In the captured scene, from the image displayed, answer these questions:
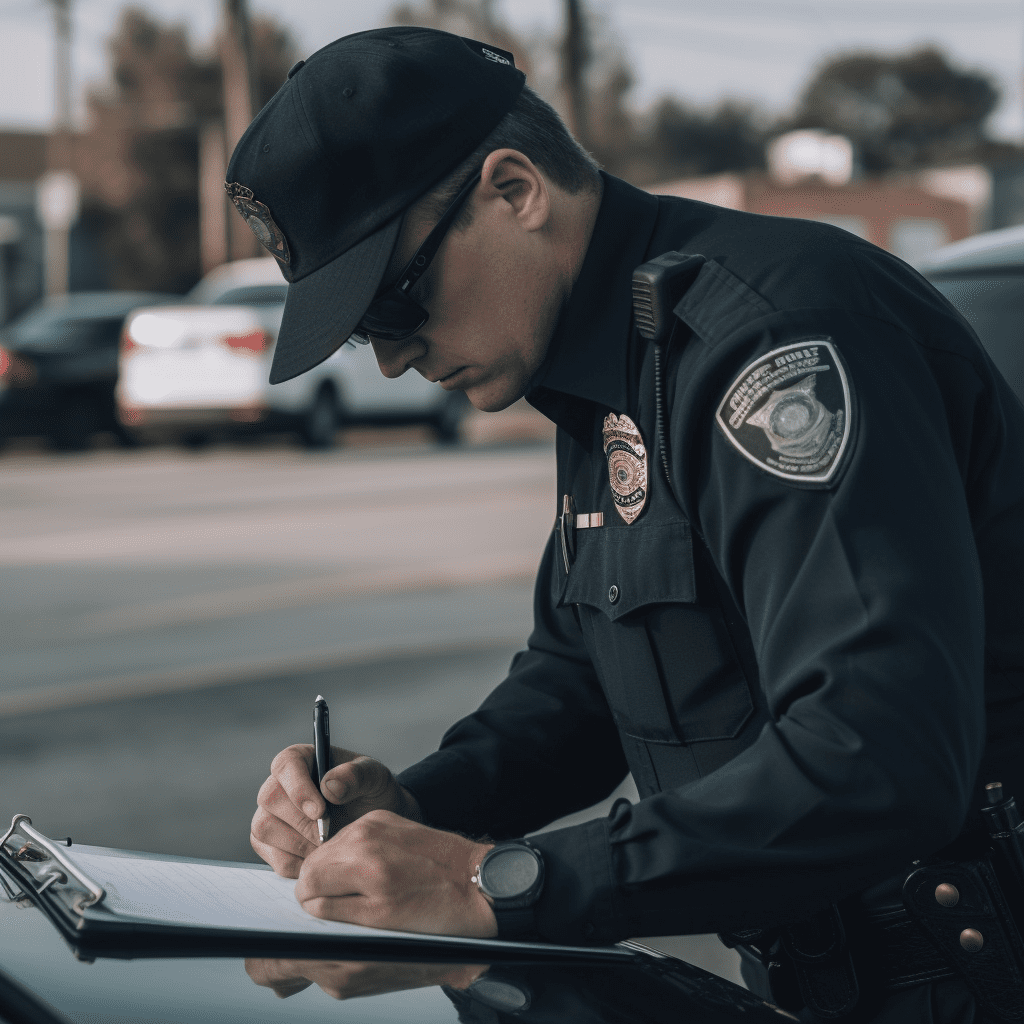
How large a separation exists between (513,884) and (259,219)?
67 centimetres

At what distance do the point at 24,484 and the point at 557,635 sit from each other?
1170 centimetres

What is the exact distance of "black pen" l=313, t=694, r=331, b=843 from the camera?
61.3 inches

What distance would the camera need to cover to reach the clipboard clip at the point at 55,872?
1.28 metres

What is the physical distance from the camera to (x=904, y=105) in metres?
64.3

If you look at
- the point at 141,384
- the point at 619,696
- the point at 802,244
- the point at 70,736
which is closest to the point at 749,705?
the point at 619,696

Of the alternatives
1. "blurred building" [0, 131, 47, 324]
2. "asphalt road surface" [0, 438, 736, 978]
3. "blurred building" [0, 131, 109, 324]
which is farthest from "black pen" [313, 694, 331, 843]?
"blurred building" [0, 131, 47, 324]

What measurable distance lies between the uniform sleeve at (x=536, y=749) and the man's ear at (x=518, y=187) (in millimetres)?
383

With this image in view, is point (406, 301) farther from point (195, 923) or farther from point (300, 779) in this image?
point (195, 923)

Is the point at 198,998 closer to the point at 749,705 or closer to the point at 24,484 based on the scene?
the point at 749,705

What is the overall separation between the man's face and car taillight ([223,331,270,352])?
1314 centimetres

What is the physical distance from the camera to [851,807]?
3.89ft

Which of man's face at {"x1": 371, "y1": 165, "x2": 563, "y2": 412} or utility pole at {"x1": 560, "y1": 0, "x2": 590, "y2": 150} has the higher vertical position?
utility pole at {"x1": 560, "y1": 0, "x2": 590, "y2": 150}

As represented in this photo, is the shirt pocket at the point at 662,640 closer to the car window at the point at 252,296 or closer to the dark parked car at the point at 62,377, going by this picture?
the car window at the point at 252,296

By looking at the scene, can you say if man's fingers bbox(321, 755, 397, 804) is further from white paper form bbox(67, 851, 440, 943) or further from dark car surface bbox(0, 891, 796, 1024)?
dark car surface bbox(0, 891, 796, 1024)
